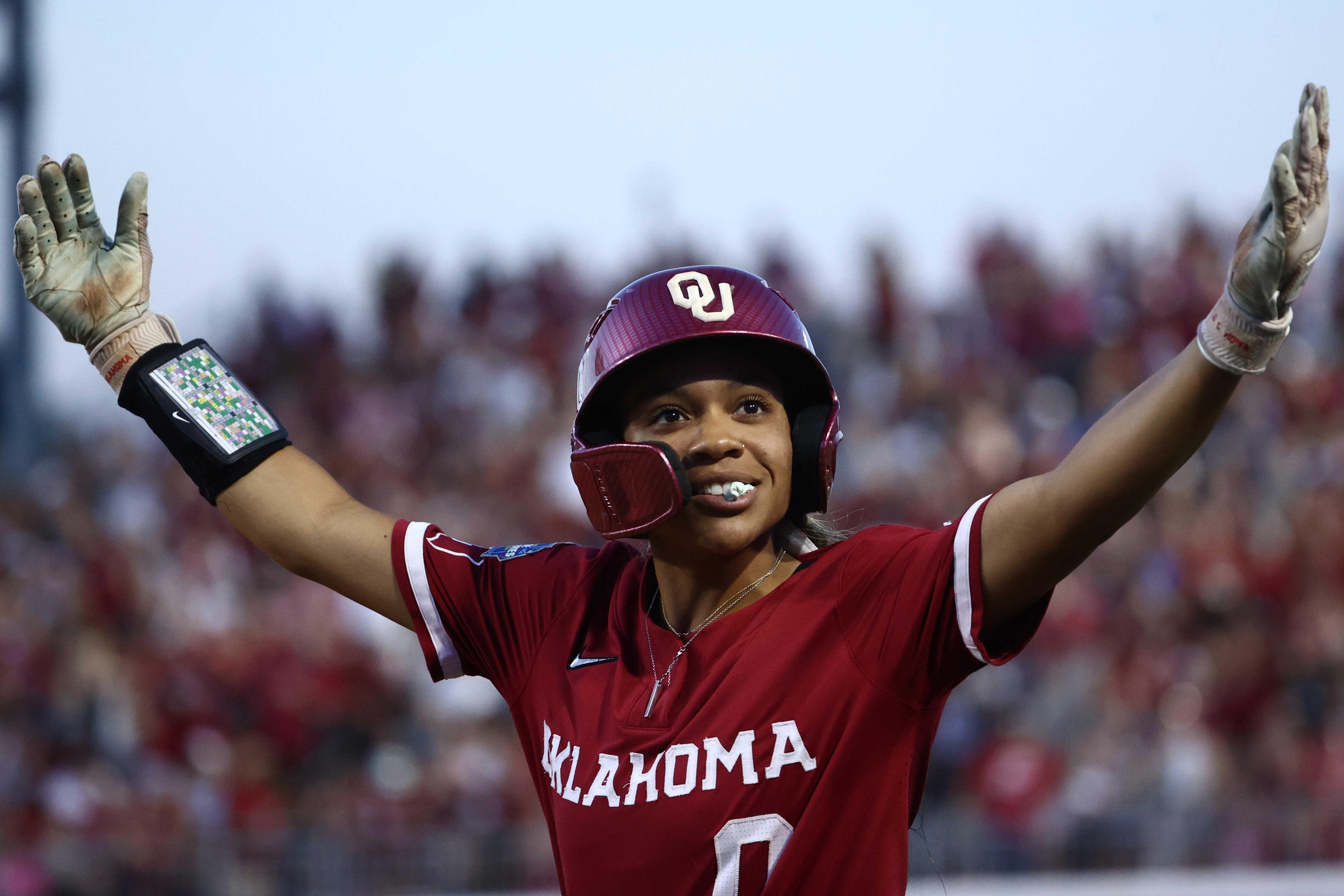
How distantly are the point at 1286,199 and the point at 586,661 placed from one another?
4.76ft

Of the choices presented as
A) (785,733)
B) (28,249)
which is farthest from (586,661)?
(28,249)

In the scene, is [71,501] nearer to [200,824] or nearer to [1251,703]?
[200,824]

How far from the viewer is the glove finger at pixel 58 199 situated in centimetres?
310

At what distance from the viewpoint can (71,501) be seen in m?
10.5

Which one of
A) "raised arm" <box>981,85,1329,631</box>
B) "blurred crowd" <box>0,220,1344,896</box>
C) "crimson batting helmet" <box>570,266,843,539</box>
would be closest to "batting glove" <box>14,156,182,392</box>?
"crimson batting helmet" <box>570,266,843,539</box>

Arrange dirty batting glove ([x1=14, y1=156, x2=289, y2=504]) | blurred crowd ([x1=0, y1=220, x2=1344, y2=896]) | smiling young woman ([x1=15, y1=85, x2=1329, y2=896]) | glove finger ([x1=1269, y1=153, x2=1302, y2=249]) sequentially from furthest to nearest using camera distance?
1. blurred crowd ([x1=0, y1=220, x2=1344, y2=896])
2. dirty batting glove ([x1=14, y1=156, x2=289, y2=504])
3. smiling young woman ([x1=15, y1=85, x2=1329, y2=896])
4. glove finger ([x1=1269, y1=153, x2=1302, y2=249])

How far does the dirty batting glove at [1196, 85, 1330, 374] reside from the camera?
2064 mm

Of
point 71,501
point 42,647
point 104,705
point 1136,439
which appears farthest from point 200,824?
point 1136,439

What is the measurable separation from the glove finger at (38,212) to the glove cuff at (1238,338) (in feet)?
7.57

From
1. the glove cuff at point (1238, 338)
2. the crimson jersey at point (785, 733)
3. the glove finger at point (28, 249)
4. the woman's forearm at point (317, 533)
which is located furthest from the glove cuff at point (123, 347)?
the glove cuff at point (1238, 338)

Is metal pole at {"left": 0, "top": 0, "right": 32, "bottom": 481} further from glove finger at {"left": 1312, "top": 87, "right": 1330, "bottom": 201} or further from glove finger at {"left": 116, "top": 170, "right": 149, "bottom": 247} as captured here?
glove finger at {"left": 1312, "top": 87, "right": 1330, "bottom": 201}

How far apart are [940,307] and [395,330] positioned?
4071 millimetres

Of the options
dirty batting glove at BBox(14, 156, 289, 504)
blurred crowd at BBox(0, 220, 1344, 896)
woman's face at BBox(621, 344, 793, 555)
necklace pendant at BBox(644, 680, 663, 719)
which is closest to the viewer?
necklace pendant at BBox(644, 680, 663, 719)

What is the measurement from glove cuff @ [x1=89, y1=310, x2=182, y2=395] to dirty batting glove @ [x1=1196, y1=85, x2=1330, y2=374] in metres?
2.13
